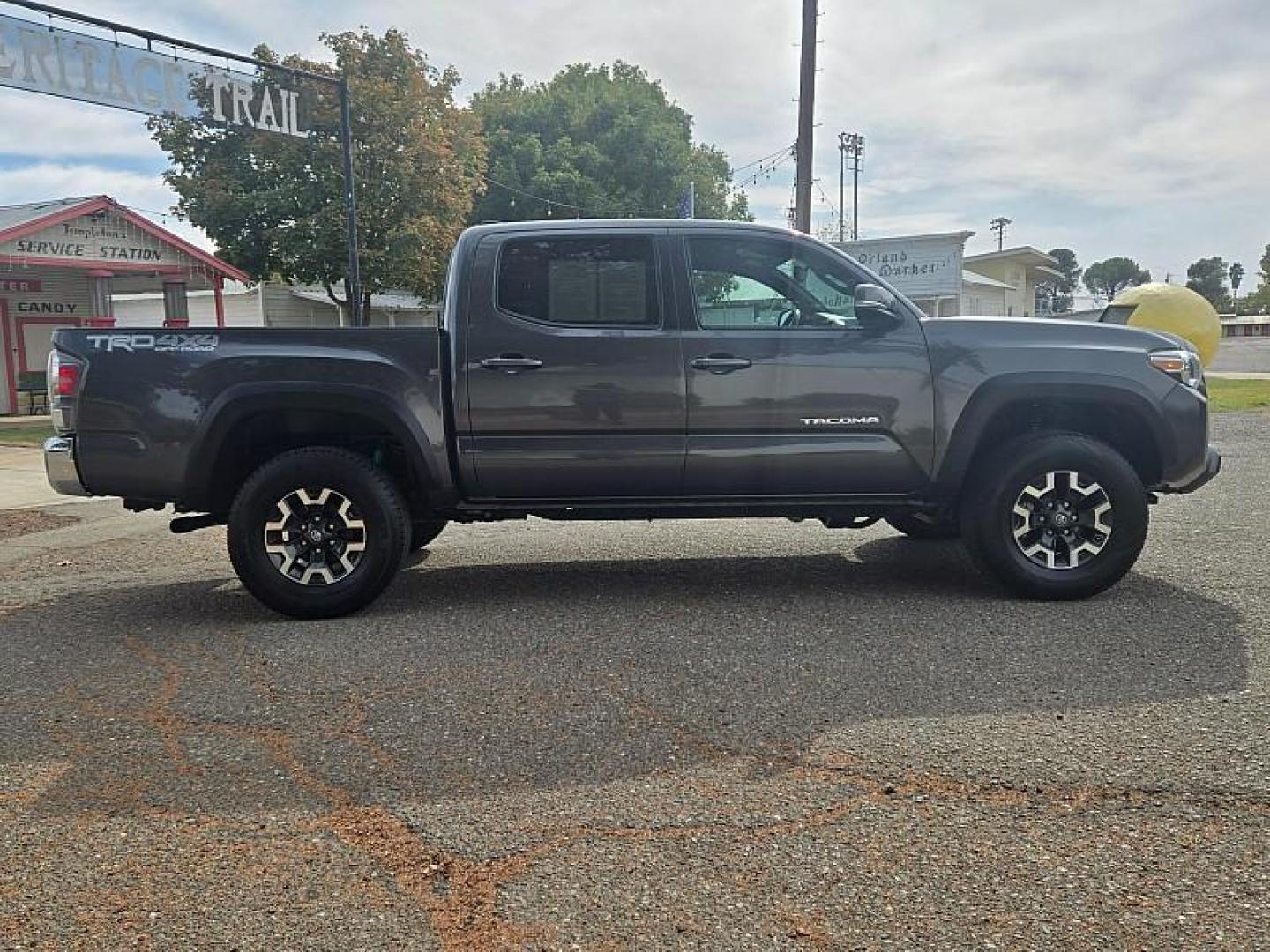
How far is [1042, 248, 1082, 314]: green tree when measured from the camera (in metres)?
66.3

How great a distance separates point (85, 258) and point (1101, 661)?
1989 centimetres

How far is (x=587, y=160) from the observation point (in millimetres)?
37062

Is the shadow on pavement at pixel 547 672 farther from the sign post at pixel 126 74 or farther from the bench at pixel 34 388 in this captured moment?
the bench at pixel 34 388

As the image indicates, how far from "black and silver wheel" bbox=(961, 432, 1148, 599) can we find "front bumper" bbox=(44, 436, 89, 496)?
457 centimetres

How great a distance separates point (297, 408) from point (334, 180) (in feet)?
62.5

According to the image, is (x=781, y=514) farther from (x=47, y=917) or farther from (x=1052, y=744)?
(x=47, y=917)

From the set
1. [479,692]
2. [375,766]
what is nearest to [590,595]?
[479,692]

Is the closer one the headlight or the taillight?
the taillight

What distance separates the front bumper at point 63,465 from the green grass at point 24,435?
10.6 m

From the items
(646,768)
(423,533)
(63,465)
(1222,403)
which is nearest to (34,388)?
(423,533)

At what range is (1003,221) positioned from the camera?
323 ft

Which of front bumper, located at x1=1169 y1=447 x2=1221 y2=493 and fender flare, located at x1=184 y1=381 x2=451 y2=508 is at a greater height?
fender flare, located at x1=184 y1=381 x2=451 y2=508

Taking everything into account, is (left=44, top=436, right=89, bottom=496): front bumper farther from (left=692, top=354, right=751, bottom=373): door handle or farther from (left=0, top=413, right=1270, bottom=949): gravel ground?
(left=692, top=354, right=751, bottom=373): door handle

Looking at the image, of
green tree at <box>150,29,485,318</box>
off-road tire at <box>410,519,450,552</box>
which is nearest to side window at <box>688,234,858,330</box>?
off-road tire at <box>410,519,450,552</box>
